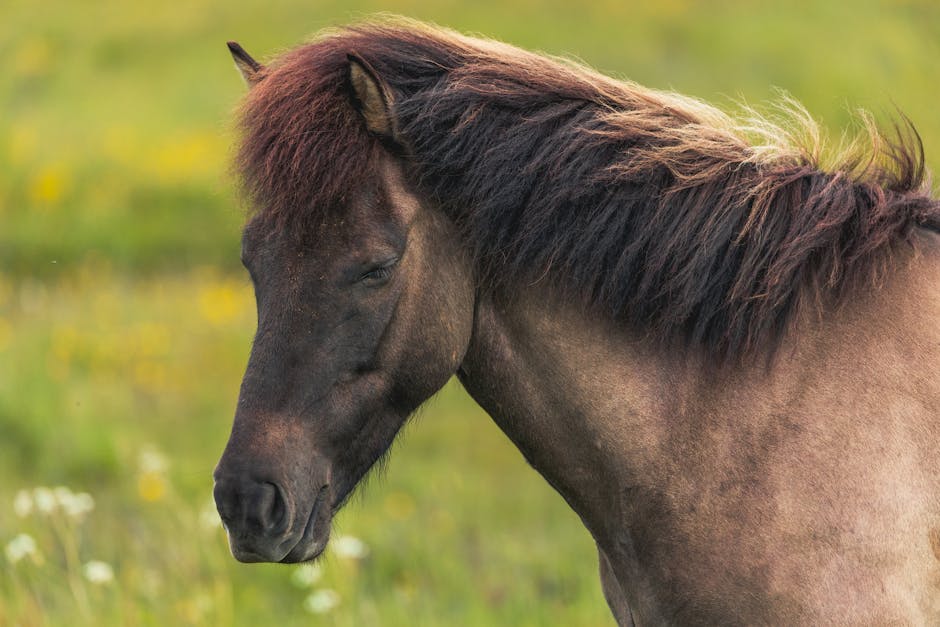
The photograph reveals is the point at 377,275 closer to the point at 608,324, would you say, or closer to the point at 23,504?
the point at 608,324

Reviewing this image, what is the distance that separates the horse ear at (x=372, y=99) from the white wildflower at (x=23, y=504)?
3.06m

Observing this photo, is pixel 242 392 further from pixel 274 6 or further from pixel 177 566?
pixel 274 6

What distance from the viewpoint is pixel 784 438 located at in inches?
109

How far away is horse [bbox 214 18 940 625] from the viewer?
270 cm

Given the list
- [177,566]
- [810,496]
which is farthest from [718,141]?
[177,566]

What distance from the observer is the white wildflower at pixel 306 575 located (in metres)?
5.30

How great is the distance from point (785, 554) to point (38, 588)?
386cm

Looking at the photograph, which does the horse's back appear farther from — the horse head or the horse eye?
the horse eye

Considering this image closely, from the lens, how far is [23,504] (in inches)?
200

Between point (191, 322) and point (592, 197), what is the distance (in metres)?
7.34

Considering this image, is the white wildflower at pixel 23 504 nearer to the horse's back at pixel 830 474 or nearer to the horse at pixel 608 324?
the horse at pixel 608 324

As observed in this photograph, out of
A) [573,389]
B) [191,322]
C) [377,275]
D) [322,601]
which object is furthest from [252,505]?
[191,322]

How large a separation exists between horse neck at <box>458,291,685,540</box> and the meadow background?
939 mm

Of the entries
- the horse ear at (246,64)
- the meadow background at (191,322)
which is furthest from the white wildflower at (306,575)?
the horse ear at (246,64)
